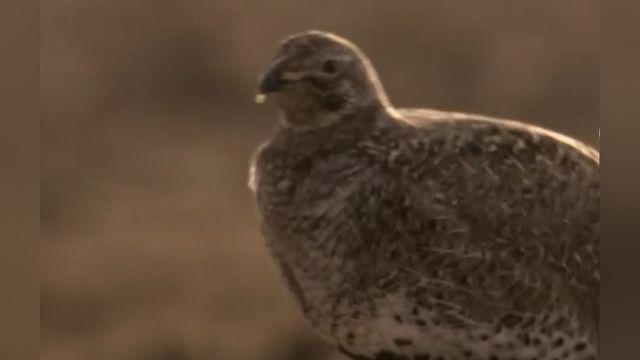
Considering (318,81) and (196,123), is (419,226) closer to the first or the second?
(318,81)

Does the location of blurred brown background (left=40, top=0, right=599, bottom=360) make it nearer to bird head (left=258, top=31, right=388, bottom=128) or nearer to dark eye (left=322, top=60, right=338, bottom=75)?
bird head (left=258, top=31, right=388, bottom=128)

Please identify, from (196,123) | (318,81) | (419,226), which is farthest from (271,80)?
(196,123)

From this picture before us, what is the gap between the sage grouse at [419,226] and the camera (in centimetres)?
393

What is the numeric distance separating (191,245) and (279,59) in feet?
15.3

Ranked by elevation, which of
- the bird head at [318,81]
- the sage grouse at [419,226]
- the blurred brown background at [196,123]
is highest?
the bird head at [318,81]

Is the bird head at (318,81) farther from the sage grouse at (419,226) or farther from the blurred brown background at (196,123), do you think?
the blurred brown background at (196,123)

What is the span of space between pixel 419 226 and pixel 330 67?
46 centimetres

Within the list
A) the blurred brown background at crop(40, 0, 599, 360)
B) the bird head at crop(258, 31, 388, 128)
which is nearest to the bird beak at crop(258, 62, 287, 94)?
the bird head at crop(258, 31, 388, 128)

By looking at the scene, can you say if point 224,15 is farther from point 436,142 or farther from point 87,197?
point 436,142

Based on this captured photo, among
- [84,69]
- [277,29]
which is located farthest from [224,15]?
[84,69]

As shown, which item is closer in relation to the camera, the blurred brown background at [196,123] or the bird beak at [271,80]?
the bird beak at [271,80]

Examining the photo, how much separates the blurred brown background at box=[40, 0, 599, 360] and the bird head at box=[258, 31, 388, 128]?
2.00 m

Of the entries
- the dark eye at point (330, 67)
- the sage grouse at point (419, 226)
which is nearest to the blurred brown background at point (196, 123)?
the sage grouse at point (419, 226)

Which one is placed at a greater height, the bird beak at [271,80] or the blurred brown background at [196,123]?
the bird beak at [271,80]
